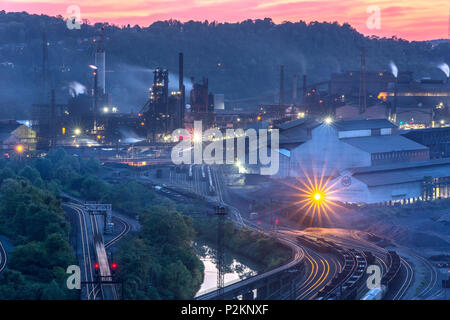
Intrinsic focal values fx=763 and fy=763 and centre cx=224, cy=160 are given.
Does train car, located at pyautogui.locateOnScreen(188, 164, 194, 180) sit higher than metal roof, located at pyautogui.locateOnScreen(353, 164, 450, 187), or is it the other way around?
metal roof, located at pyautogui.locateOnScreen(353, 164, 450, 187)

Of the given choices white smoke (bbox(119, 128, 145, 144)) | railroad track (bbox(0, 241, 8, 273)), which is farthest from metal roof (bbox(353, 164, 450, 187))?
white smoke (bbox(119, 128, 145, 144))

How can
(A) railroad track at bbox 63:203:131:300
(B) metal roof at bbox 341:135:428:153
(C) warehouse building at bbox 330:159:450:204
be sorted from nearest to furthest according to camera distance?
1. (A) railroad track at bbox 63:203:131:300
2. (C) warehouse building at bbox 330:159:450:204
3. (B) metal roof at bbox 341:135:428:153

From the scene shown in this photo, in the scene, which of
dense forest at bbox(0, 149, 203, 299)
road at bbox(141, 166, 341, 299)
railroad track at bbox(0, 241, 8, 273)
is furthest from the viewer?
road at bbox(141, 166, 341, 299)

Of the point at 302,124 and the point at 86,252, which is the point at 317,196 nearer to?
the point at 86,252

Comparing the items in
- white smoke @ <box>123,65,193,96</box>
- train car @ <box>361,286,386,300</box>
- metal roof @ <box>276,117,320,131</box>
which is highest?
white smoke @ <box>123,65,193,96</box>

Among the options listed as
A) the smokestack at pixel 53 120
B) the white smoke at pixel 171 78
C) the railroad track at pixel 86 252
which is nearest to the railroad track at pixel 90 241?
the railroad track at pixel 86 252

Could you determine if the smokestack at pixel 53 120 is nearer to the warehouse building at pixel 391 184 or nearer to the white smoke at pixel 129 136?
the white smoke at pixel 129 136

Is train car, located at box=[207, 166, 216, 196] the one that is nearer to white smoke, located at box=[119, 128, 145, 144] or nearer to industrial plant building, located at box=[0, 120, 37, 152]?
industrial plant building, located at box=[0, 120, 37, 152]

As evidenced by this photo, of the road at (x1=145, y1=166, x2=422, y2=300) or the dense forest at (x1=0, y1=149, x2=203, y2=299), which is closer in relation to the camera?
the dense forest at (x1=0, y1=149, x2=203, y2=299)
